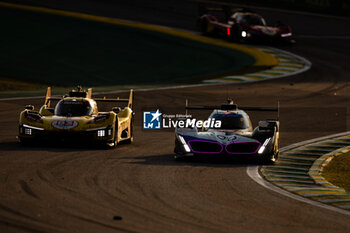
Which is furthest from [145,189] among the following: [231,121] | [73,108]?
[73,108]

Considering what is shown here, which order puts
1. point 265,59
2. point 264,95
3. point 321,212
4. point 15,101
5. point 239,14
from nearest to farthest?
point 321,212, point 15,101, point 264,95, point 265,59, point 239,14

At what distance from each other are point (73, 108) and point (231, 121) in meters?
4.21

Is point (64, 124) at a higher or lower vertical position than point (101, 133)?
higher

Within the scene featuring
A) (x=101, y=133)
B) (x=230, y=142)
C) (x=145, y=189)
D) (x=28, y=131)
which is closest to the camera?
(x=145, y=189)

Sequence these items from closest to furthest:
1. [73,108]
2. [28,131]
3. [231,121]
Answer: [28,131] < [231,121] < [73,108]

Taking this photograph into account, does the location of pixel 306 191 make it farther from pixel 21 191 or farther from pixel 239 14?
pixel 239 14

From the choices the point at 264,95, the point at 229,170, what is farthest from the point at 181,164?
the point at 264,95

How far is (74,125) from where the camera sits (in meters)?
19.4

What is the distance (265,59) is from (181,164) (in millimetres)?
23659

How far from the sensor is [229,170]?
17.2 m

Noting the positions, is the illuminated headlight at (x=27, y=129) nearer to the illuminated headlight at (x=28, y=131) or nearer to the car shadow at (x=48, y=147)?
the illuminated headlight at (x=28, y=131)
